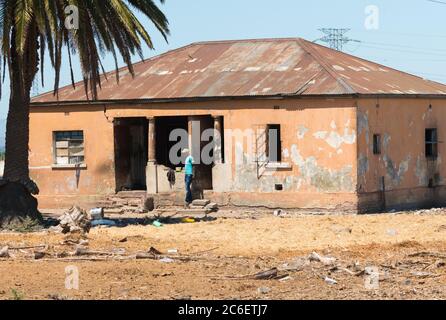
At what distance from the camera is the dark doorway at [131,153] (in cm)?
3672

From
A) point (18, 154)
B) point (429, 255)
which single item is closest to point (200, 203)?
point (18, 154)

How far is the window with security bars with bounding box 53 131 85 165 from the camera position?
36.9 meters

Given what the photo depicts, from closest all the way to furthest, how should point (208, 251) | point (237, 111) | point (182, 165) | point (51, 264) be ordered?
point (51, 264) < point (208, 251) < point (237, 111) < point (182, 165)

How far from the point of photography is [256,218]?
3150cm

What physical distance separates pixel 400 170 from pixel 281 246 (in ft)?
40.5

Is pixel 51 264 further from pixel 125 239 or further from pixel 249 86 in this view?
pixel 249 86

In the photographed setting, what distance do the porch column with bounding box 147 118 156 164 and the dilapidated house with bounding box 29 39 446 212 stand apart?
0.11 feet

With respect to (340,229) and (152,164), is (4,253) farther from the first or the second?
(152,164)

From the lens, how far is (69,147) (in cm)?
3709

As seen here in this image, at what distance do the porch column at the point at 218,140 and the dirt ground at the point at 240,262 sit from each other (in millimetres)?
5905

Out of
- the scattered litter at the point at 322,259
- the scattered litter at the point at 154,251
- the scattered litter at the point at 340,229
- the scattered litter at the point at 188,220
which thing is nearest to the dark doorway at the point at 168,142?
the scattered litter at the point at 188,220

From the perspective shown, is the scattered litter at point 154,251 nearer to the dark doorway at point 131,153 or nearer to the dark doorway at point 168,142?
the dark doorway at point 168,142
